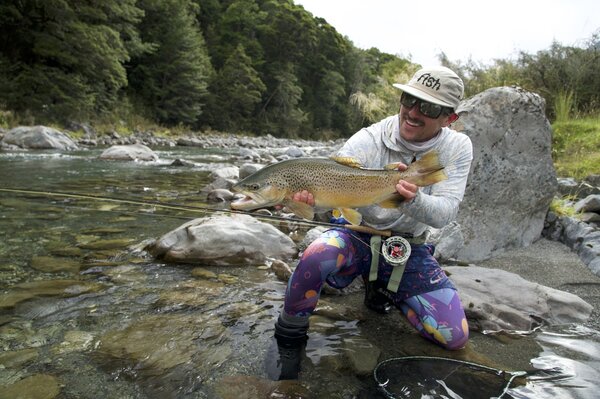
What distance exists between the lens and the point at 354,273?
134 inches

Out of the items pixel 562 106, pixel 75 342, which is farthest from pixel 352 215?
pixel 562 106

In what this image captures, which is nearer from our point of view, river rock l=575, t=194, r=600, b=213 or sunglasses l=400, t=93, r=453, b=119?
sunglasses l=400, t=93, r=453, b=119

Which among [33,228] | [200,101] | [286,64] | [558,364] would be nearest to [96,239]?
[33,228]

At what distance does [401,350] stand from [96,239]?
4.13 meters

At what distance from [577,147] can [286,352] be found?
9.89 m

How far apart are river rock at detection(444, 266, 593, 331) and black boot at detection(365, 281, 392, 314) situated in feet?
2.14

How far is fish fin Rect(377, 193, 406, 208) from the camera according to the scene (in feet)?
9.24

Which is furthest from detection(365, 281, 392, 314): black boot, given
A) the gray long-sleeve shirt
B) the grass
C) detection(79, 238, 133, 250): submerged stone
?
the grass

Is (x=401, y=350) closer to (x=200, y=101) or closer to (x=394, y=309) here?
(x=394, y=309)

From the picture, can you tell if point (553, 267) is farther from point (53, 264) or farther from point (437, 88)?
point (53, 264)

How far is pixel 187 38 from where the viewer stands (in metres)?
38.3

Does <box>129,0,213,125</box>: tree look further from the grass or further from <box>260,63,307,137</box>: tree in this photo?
the grass

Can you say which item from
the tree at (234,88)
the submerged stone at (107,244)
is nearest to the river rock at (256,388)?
the submerged stone at (107,244)

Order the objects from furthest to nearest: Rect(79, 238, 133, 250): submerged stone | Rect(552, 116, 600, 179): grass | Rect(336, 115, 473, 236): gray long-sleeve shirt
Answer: Rect(552, 116, 600, 179): grass
Rect(79, 238, 133, 250): submerged stone
Rect(336, 115, 473, 236): gray long-sleeve shirt
